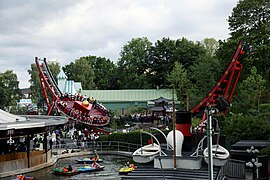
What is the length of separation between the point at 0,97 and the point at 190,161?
89.1 m

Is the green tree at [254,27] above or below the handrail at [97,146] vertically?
above

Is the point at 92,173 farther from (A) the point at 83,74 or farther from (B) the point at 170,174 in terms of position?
(A) the point at 83,74

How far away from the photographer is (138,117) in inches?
2391

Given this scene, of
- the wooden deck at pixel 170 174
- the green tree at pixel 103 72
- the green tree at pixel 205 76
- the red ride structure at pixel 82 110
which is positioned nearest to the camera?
the wooden deck at pixel 170 174

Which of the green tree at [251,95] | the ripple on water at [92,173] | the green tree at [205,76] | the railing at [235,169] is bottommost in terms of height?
the ripple on water at [92,173]

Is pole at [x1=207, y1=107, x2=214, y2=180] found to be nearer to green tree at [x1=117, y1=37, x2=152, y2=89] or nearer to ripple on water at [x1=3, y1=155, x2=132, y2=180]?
ripple on water at [x1=3, y1=155, x2=132, y2=180]

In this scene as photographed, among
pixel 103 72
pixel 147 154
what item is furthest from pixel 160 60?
pixel 147 154

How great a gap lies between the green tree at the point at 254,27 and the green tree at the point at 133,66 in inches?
1360

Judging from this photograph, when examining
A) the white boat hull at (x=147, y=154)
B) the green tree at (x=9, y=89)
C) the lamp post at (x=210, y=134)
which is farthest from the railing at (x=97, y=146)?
the green tree at (x=9, y=89)

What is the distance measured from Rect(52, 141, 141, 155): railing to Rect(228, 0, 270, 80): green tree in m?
19.5

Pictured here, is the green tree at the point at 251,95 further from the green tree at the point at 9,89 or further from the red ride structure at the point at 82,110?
the green tree at the point at 9,89

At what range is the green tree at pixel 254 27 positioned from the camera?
164 ft

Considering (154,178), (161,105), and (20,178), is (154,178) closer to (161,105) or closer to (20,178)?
(20,178)

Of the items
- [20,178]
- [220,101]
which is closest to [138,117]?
[20,178]
